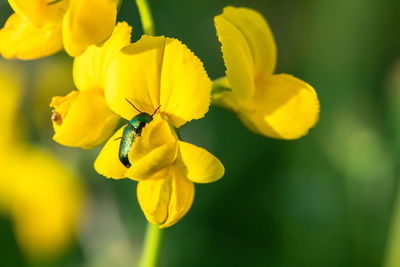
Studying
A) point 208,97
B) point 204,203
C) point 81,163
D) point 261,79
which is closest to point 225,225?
Answer: point 204,203

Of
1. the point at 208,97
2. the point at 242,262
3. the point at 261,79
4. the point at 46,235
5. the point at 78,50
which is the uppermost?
the point at 78,50

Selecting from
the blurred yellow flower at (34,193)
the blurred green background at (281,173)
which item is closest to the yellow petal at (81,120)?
the blurred green background at (281,173)

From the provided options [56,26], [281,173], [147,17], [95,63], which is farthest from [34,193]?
[147,17]

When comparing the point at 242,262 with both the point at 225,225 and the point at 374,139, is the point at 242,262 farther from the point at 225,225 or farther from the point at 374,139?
the point at 374,139

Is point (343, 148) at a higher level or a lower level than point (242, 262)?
higher

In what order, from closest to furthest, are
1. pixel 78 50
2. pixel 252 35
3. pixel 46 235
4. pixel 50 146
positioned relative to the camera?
pixel 78 50 < pixel 252 35 < pixel 46 235 < pixel 50 146

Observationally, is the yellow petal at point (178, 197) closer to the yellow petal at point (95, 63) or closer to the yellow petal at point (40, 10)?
the yellow petal at point (95, 63)
